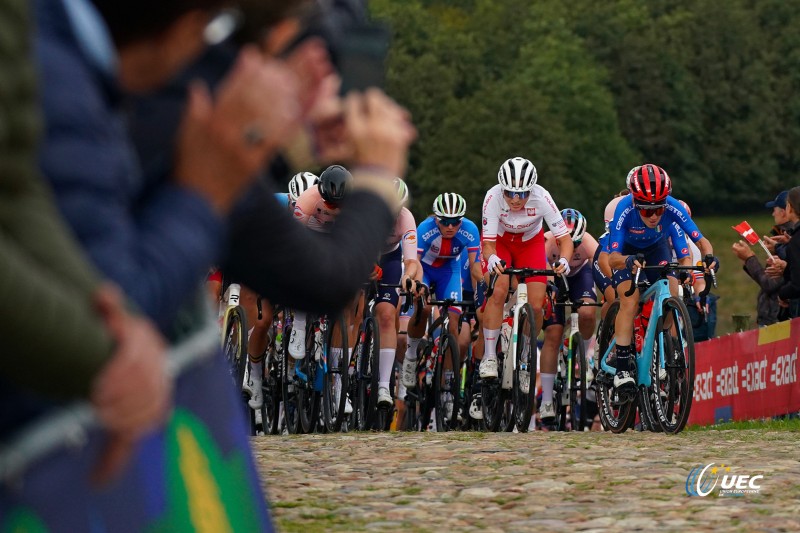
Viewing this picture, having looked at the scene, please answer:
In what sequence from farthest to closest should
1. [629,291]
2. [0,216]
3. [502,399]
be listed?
[502,399] < [629,291] < [0,216]

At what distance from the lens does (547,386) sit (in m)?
16.8

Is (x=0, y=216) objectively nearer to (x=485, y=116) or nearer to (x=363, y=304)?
(x=363, y=304)

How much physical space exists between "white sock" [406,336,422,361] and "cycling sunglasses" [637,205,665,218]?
12.3 ft

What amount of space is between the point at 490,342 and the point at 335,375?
4.68ft

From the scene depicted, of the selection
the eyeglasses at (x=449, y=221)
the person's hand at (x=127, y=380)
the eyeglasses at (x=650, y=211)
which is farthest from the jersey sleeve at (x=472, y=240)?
the person's hand at (x=127, y=380)

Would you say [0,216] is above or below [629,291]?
below

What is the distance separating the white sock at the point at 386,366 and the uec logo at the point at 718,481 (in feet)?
20.2

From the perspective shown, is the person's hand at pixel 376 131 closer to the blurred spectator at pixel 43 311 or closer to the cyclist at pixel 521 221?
the blurred spectator at pixel 43 311

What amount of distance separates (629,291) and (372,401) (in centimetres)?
241

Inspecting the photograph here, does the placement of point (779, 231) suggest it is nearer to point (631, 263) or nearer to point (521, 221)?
point (521, 221)

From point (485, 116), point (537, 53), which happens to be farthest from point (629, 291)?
point (537, 53)

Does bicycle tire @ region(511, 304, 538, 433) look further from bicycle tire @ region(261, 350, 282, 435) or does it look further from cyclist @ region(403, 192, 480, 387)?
Answer: cyclist @ region(403, 192, 480, 387)

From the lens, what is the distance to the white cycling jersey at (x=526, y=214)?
16812 millimetres

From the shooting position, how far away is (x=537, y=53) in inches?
3698
